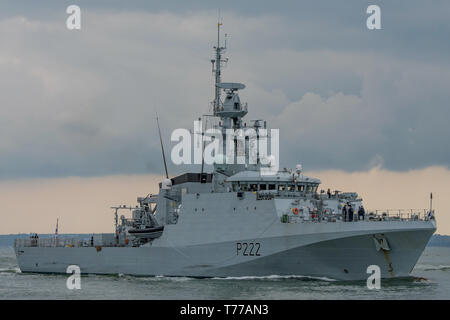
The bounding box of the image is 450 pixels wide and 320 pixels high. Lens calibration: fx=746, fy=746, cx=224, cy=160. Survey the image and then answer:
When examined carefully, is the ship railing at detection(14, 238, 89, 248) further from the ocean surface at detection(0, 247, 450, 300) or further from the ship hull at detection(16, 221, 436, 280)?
the ship hull at detection(16, 221, 436, 280)

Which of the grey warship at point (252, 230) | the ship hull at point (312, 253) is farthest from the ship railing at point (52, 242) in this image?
the ship hull at point (312, 253)

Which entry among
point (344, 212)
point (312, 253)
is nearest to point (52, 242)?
point (312, 253)

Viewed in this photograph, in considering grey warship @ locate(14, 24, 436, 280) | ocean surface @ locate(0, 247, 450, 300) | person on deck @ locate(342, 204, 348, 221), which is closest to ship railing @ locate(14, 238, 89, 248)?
grey warship @ locate(14, 24, 436, 280)

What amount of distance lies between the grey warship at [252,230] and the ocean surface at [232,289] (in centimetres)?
56

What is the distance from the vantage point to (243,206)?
28062 millimetres

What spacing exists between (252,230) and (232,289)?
2.74m

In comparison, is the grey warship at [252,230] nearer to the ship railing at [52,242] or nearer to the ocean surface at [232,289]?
the ocean surface at [232,289]

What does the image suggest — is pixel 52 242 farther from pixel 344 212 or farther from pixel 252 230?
pixel 344 212

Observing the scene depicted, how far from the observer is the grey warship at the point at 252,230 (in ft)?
86.4

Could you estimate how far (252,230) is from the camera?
1088 inches

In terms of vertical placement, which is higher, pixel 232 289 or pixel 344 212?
pixel 344 212

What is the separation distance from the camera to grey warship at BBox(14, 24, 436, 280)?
2634 cm

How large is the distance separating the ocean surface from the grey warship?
1.83ft
